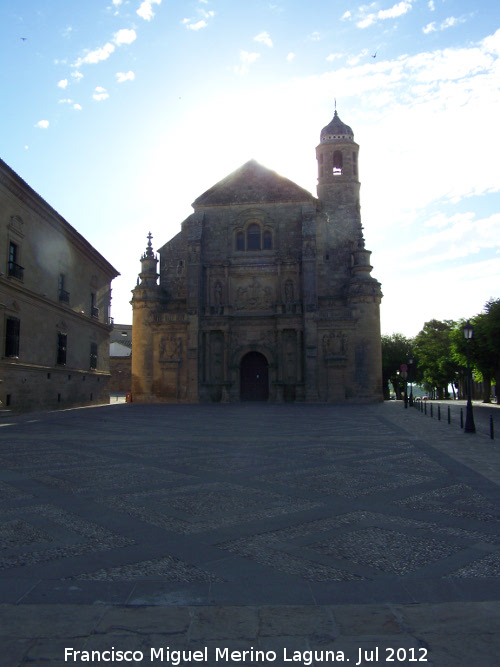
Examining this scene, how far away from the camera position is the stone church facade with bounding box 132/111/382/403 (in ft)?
117

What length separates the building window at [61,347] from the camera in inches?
1067

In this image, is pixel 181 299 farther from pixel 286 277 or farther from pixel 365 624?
pixel 365 624

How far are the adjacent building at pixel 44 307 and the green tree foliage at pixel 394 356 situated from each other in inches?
1630

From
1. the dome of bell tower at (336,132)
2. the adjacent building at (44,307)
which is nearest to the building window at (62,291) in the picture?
the adjacent building at (44,307)

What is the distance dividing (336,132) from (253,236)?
34.1 ft

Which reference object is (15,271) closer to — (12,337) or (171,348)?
(12,337)

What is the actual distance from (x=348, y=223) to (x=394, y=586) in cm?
3741

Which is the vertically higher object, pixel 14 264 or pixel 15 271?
pixel 14 264

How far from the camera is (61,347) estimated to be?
27.5 meters

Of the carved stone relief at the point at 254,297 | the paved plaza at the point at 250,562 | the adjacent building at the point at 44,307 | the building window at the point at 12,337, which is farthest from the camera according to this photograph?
the carved stone relief at the point at 254,297

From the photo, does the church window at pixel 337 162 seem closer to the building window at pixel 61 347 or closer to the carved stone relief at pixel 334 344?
the carved stone relief at pixel 334 344

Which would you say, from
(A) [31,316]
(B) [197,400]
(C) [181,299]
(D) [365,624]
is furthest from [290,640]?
(C) [181,299]

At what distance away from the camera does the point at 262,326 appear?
123ft

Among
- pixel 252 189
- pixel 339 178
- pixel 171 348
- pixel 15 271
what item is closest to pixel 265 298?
pixel 171 348
